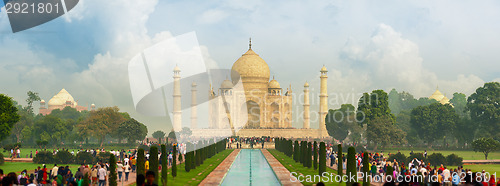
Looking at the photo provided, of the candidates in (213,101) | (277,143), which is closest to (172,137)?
(213,101)

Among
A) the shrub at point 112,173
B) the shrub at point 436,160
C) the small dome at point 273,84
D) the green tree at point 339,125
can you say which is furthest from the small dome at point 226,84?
the shrub at point 112,173

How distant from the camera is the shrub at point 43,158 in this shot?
3225 centimetres

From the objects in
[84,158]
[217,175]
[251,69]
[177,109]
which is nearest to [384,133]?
[217,175]

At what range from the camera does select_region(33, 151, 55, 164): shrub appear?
32250 millimetres

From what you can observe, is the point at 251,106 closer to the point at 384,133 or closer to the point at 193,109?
the point at 193,109

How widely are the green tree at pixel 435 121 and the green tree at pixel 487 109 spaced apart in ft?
6.99

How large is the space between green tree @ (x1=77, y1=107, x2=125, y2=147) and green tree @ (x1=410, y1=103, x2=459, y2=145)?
3220 cm

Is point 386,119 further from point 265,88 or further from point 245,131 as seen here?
point 265,88

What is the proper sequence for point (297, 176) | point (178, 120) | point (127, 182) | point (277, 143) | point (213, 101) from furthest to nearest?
1. point (213, 101)
2. point (178, 120)
3. point (277, 143)
4. point (297, 176)
5. point (127, 182)

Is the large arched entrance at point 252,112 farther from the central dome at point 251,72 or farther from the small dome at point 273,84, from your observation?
the small dome at point 273,84

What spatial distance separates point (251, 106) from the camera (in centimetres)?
7456

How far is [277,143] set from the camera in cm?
4794

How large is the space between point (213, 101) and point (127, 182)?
51125mm

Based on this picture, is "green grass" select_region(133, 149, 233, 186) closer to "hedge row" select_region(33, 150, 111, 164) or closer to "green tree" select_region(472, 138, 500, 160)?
"hedge row" select_region(33, 150, 111, 164)
